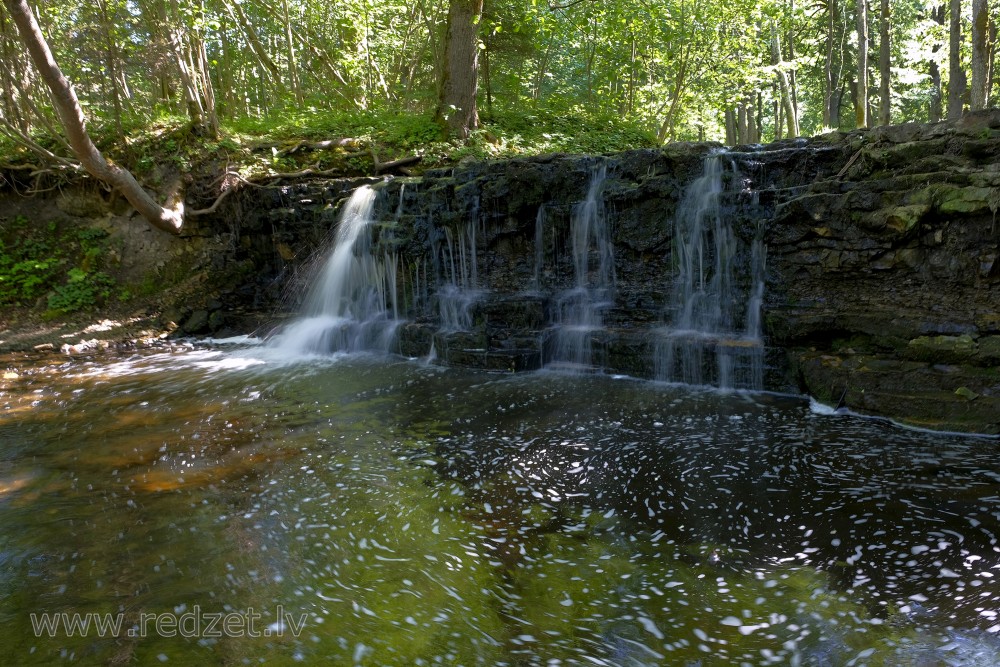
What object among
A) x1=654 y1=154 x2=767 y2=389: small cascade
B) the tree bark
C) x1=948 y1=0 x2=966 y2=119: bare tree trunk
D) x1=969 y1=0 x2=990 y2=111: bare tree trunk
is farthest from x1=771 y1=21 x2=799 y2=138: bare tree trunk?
x1=654 y1=154 x2=767 y2=389: small cascade

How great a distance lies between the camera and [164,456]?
5617mm

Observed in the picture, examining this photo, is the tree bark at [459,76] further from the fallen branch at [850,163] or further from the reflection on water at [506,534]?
the reflection on water at [506,534]

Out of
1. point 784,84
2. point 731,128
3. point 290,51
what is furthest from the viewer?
point 731,128

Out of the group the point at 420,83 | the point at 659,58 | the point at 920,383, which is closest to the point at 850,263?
the point at 920,383

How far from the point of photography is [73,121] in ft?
30.9

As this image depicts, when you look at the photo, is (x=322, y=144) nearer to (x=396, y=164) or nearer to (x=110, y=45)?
(x=396, y=164)

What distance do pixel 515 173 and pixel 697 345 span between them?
162 inches

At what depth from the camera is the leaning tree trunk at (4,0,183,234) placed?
8188 mm

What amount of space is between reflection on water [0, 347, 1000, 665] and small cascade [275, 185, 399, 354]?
3.63 meters

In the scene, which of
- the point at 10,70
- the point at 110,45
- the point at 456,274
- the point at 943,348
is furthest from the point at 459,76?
the point at 943,348

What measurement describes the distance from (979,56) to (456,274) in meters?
9.48

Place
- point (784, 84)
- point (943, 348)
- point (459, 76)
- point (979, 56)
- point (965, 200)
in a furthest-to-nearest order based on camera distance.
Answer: point (784, 84)
point (459, 76)
point (979, 56)
point (965, 200)
point (943, 348)

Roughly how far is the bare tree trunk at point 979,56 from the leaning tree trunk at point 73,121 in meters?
14.1

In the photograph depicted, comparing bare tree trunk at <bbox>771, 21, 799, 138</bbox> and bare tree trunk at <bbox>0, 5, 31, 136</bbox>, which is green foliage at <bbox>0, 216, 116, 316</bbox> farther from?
bare tree trunk at <bbox>771, 21, 799, 138</bbox>
